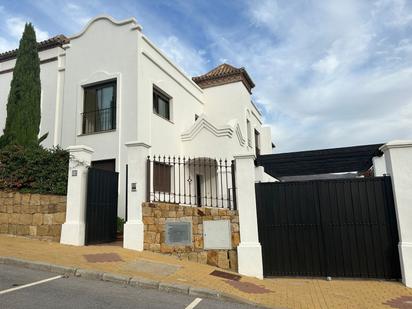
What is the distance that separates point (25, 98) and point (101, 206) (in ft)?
20.9

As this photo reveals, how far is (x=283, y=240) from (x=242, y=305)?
308 centimetres

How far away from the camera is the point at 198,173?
54.5 feet

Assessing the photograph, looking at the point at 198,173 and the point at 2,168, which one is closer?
the point at 2,168

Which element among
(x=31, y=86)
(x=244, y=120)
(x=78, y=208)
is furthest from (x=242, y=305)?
(x=244, y=120)

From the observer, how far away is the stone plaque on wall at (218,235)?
8.91 m

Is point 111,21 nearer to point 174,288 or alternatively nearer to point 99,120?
point 99,120

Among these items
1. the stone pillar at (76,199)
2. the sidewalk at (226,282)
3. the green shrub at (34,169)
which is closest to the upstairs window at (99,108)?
the green shrub at (34,169)

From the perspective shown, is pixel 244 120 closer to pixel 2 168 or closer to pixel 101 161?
pixel 101 161

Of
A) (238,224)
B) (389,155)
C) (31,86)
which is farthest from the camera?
(31,86)

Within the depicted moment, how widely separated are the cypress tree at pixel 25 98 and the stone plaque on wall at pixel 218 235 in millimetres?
7527

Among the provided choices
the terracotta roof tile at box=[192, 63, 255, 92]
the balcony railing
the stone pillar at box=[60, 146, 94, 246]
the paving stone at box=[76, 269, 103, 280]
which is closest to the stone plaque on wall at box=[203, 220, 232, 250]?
the paving stone at box=[76, 269, 103, 280]

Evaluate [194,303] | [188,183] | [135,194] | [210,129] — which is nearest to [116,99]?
[210,129]

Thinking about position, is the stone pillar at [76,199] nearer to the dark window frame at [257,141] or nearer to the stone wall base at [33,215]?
the stone wall base at [33,215]

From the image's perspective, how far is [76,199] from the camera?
9.41 m
